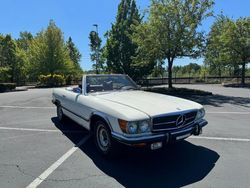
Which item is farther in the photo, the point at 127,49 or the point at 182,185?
the point at 127,49

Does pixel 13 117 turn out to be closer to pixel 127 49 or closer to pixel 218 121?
pixel 218 121

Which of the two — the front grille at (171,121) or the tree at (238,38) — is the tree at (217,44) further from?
the front grille at (171,121)

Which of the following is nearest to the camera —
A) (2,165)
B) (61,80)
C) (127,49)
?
(2,165)

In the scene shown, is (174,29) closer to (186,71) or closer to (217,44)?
(217,44)

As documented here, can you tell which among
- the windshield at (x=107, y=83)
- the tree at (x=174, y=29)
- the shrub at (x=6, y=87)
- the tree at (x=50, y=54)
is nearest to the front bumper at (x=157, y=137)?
the windshield at (x=107, y=83)

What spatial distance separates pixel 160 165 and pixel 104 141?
Result: 1155 millimetres

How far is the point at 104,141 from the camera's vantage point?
5.74 metres

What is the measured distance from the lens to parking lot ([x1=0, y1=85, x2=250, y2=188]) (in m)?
4.58

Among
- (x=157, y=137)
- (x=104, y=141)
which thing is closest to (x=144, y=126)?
(x=157, y=137)

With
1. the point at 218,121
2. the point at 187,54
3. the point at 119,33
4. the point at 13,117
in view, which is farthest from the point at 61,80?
the point at 218,121

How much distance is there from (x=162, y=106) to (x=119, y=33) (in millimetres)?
24890

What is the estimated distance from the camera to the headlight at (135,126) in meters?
4.85

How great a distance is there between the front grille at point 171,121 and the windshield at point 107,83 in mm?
2193

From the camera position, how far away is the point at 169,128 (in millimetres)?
5129
